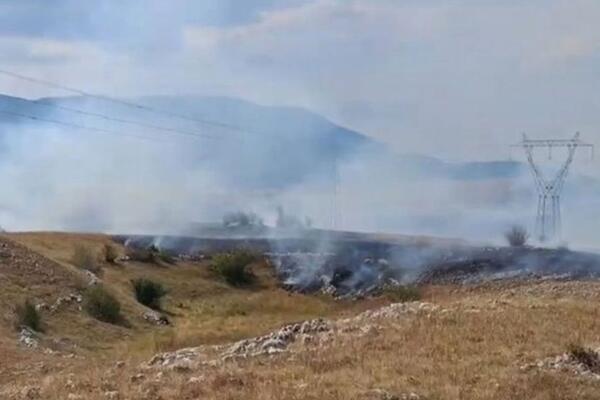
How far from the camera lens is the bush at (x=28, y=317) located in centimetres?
3897

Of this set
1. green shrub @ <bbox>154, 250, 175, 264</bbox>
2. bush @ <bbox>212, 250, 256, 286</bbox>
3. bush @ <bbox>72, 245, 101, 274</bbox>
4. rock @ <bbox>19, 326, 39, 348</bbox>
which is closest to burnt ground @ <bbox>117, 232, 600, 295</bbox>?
bush @ <bbox>212, 250, 256, 286</bbox>

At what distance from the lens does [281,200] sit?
4998 inches

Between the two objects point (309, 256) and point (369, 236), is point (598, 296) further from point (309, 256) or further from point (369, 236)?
point (369, 236)

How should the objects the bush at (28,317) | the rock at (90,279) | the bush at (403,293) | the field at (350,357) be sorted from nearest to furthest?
1. the field at (350,357)
2. the bush at (28,317)
3. the rock at (90,279)
4. the bush at (403,293)

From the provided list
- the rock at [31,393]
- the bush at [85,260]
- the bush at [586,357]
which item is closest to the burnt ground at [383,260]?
the bush at [85,260]

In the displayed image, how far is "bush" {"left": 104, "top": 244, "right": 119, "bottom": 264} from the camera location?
68475 millimetres

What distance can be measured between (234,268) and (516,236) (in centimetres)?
2905

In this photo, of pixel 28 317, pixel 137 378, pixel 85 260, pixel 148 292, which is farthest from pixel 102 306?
pixel 137 378

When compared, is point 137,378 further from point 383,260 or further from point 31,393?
point 383,260

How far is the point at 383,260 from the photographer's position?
7412cm

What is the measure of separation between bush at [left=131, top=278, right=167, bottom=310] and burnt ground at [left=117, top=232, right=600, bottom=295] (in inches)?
529

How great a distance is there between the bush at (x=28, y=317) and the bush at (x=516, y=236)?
51.7m

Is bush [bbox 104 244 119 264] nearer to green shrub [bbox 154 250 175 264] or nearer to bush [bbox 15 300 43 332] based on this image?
green shrub [bbox 154 250 175 264]

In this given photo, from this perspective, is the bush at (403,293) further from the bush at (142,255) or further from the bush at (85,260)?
the bush at (142,255)
